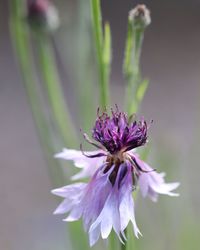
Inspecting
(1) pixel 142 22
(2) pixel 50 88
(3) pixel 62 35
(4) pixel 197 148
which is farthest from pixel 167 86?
(1) pixel 142 22

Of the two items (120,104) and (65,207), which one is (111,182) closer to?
(65,207)

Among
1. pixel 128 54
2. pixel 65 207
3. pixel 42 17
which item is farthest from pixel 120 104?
pixel 65 207

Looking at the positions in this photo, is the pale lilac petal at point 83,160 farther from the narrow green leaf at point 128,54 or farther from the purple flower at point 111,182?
the narrow green leaf at point 128,54

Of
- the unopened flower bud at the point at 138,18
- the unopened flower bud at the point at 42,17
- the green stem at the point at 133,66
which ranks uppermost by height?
the unopened flower bud at the point at 42,17

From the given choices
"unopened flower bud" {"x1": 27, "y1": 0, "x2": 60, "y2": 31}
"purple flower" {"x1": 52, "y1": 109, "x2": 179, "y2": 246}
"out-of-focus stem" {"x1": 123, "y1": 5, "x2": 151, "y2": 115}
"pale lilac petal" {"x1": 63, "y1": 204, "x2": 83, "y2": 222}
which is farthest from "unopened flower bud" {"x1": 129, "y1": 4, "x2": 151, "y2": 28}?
"unopened flower bud" {"x1": 27, "y1": 0, "x2": 60, "y2": 31}

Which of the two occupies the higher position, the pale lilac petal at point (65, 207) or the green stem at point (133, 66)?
the green stem at point (133, 66)

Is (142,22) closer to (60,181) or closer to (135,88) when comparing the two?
(135,88)

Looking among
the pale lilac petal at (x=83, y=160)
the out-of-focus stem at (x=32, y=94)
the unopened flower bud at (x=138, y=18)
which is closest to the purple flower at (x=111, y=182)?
the pale lilac petal at (x=83, y=160)
